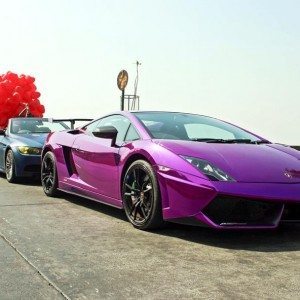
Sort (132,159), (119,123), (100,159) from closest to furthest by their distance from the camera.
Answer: (132,159)
(100,159)
(119,123)

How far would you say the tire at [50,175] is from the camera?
680 cm

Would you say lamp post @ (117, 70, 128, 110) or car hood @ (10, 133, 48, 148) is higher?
lamp post @ (117, 70, 128, 110)

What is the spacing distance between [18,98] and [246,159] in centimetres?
2203

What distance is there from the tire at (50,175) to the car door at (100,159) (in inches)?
28.8

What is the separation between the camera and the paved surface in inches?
121

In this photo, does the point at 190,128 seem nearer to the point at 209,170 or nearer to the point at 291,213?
the point at 209,170

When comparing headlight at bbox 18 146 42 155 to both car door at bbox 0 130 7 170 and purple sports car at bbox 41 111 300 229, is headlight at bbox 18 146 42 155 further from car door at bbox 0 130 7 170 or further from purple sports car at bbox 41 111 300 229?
purple sports car at bbox 41 111 300 229

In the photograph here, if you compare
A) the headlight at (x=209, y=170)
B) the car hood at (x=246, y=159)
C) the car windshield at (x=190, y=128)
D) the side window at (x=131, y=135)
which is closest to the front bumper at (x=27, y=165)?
the car windshield at (x=190, y=128)

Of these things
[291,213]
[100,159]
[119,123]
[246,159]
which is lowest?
[291,213]

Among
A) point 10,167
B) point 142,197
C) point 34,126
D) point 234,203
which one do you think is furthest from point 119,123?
point 34,126

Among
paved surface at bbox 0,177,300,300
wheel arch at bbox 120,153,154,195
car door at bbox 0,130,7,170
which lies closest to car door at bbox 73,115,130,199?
wheel arch at bbox 120,153,154,195

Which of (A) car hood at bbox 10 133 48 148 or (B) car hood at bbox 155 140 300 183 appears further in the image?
(A) car hood at bbox 10 133 48 148

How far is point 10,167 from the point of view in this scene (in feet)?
28.8

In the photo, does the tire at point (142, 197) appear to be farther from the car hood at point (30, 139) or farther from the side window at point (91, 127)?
the car hood at point (30, 139)
